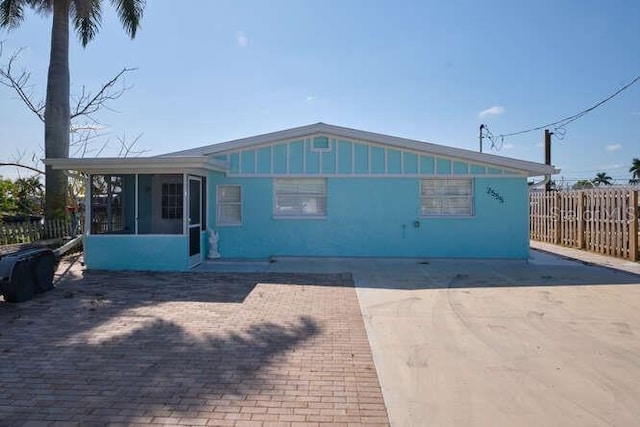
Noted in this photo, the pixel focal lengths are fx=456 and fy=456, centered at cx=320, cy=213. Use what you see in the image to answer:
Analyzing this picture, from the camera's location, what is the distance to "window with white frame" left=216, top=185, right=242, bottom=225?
506 inches

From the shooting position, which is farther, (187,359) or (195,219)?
(195,219)

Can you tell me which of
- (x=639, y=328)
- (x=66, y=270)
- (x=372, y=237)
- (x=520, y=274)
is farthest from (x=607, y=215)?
(x=66, y=270)

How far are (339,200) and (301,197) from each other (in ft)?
3.51

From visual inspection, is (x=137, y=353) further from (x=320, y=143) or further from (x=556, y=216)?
(x=556, y=216)

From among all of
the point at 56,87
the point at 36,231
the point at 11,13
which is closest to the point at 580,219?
the point at 36,231

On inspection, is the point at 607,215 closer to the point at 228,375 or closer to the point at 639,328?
the point at 639,328

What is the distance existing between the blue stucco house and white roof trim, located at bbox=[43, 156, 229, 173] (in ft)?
5.18

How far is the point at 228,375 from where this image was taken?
4.51 metres

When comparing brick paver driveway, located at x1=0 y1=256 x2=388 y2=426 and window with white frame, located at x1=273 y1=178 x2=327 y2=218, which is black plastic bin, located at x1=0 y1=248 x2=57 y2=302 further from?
window with white frame, located at x1=273 y1=178 x2=327 y2=218

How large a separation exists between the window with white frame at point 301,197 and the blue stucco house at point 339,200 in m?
0.03

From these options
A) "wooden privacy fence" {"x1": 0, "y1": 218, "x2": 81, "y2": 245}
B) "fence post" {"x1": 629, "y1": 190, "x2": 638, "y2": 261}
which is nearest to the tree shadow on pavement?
"wooden privacy fence" {"x1": 0, "y1": 218, "x2": 81, "y2": 245}

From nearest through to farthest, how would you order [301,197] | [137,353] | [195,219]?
[137,353], [195,219], [301,197]

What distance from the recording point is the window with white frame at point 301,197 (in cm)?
1277

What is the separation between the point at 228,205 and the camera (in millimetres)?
12891
